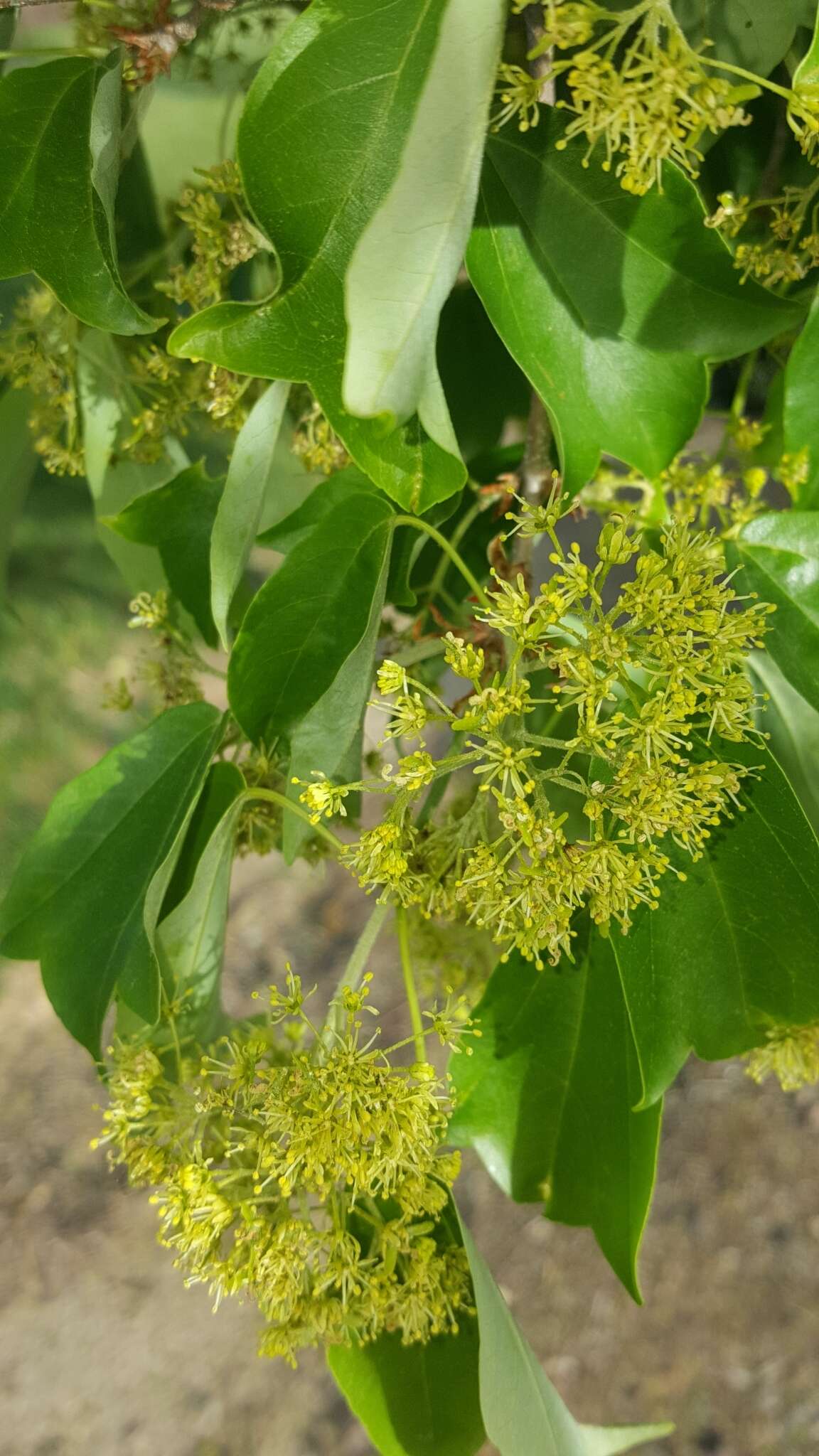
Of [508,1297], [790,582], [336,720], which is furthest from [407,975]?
[508,1297]

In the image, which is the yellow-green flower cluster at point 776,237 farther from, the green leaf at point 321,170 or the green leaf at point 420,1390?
the green leaf at point 420,1390

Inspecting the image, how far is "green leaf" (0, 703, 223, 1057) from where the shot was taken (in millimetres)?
546

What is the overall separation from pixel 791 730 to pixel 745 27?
298mm

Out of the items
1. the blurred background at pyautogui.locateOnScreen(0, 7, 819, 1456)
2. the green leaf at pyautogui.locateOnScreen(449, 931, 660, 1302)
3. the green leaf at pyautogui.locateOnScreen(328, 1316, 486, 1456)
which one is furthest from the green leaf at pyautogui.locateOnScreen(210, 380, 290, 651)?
the blurred background at pyautogui.locateOnScreen(0, 7, 819, 1456)

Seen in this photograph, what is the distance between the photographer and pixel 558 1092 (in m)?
0.55

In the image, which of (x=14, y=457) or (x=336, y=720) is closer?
(x=336, y=720)

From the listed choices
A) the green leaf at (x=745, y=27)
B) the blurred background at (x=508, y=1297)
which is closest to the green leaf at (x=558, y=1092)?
the green leaf at (x=745, y=27)

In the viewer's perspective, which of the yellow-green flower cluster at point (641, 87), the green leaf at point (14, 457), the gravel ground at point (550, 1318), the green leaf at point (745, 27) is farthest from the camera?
the gravel ground at point (550, 1318)

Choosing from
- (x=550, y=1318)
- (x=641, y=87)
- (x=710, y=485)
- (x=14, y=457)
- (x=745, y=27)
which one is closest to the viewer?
(x=641, y=87)

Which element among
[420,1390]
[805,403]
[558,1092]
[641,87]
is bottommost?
[420,1390]

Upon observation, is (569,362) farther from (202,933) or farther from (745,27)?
(202,933)

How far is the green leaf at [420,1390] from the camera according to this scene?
1.72 feet

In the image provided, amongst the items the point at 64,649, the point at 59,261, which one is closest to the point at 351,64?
the point at 59,261

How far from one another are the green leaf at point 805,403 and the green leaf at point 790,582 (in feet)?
0.14
